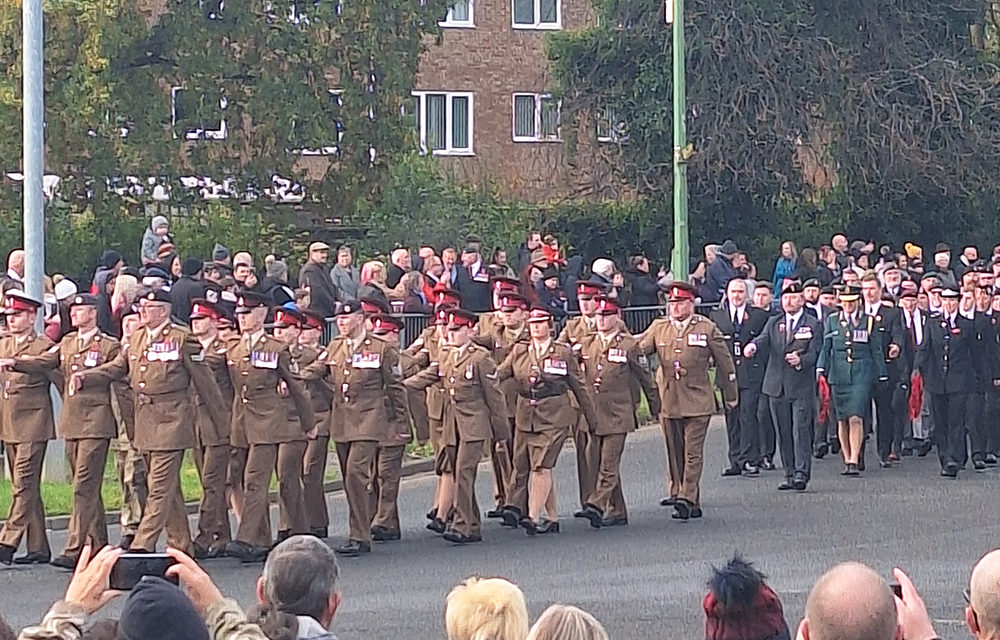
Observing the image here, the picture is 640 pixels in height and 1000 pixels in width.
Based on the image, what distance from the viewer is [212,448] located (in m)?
14.9

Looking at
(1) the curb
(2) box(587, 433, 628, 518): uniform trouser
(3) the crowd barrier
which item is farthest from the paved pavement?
(3) the crowd barrier

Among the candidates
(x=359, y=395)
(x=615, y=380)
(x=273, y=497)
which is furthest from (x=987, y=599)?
(x=273, y=497)

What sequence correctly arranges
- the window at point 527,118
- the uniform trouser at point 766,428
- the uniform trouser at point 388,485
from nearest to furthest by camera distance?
the uniform trouser at point 388,485 < the uniform trouser at point 766,428 < the window at point 527,118

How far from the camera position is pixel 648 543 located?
1548cm

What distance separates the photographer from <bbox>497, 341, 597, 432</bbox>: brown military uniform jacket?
16344 millimetres

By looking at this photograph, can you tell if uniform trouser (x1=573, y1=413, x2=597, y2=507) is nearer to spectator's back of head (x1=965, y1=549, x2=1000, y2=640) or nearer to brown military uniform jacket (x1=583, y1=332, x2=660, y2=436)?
brown military uniform jacket (x1=583, y1=332, x2=660, y2=436)

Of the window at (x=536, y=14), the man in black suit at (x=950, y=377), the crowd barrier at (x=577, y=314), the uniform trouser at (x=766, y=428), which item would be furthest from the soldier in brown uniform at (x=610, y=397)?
the window at (x=536, y=14)

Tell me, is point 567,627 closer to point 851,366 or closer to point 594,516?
point 594,516

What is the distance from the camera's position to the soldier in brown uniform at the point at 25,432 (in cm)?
1469

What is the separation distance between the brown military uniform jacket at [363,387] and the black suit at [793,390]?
15.1ft

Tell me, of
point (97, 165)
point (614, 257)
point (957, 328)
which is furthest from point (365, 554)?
point (614, 257)

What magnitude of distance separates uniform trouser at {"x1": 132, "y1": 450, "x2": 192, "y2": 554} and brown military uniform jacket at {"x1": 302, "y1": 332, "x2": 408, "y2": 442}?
1.38 m

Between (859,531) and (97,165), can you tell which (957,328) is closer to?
(859,531)

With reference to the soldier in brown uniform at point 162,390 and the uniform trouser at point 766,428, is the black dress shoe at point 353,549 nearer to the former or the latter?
the soldier in brown uniform at point 162,390
